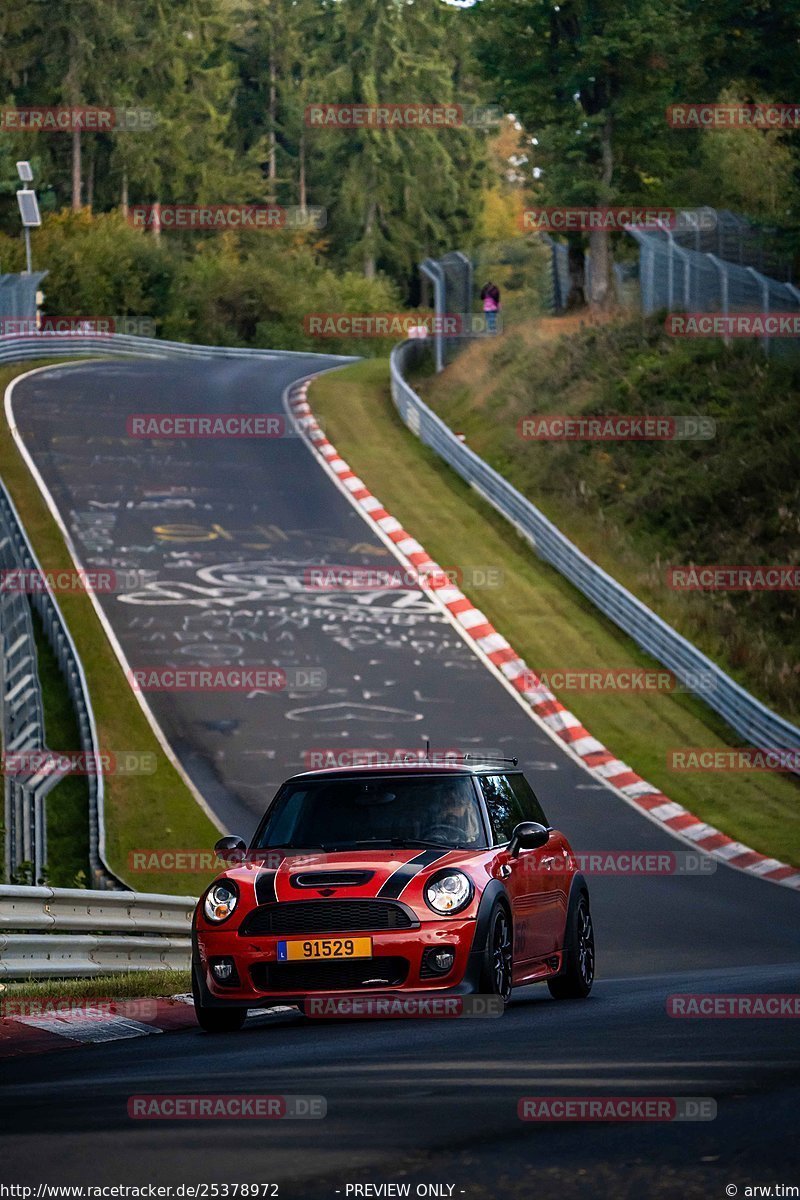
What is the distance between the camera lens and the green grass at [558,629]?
23.8m

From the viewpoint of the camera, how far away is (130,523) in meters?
34.5

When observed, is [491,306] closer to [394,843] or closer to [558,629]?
[558,629]

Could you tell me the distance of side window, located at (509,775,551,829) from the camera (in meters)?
11.7

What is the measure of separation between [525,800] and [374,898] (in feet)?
7.45

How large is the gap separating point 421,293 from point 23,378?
65498 mm

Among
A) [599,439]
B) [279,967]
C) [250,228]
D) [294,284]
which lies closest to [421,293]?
[250,228]

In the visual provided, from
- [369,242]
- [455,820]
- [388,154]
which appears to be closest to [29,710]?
[455,820]

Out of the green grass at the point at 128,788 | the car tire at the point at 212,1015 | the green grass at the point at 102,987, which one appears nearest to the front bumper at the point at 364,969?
the car tire at the point at 212,1015

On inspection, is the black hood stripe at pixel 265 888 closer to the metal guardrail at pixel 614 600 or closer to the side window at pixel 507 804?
the side window at pixel 507 804

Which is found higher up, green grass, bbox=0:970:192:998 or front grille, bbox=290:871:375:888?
front grille, bbox=290:871:375:888

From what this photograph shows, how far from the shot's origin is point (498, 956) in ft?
33.3

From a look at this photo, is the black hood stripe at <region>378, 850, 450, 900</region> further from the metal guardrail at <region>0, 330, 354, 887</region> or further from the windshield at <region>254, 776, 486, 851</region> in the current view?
the metal guardrail at <region>0, 330, 354, 887</region>

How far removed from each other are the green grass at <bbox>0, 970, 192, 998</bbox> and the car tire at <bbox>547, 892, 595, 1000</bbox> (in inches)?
98.8

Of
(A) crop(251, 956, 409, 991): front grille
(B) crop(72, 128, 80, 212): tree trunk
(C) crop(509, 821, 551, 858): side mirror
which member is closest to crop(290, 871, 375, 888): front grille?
(A) crop(251, 956, 409, 991): front grille
